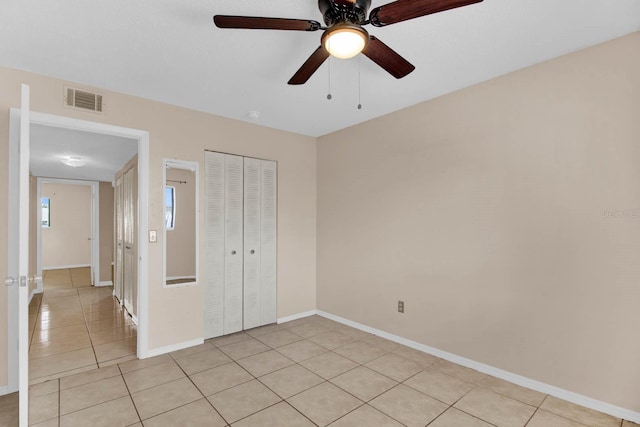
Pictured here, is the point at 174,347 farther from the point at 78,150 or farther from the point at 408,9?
the point at 408,9

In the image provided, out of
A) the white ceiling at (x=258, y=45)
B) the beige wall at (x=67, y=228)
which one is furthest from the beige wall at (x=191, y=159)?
the beige wall at (x=67, y=228)

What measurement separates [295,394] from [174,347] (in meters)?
1.54

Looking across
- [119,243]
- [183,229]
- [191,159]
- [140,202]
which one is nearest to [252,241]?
[183,229]

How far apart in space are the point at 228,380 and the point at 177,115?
2617 mm

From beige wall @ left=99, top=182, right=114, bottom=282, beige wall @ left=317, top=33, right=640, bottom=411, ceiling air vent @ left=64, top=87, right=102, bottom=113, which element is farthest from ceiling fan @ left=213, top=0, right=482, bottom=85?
beige wall @ left=99, top=182, right=114, bottom=282

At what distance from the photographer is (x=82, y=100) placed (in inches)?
111

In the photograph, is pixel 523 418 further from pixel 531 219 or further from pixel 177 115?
pixel 177 115

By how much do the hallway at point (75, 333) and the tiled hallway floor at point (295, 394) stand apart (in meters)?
0.26

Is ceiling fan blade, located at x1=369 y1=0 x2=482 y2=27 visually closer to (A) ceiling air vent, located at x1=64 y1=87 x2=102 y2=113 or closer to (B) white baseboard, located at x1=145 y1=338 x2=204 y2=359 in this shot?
(A) ceiling air vent, located at x1=64 y1=87 x2=102 y2=113

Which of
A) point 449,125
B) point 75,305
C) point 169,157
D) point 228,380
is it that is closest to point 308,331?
point 228,380

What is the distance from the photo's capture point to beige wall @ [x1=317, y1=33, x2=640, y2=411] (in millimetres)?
2174

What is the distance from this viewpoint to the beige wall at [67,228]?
28.2 ft

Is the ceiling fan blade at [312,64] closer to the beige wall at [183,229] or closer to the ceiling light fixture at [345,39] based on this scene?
the ceiling light fixture at [345,39]

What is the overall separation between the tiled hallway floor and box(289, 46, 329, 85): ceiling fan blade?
2275 millimetres
